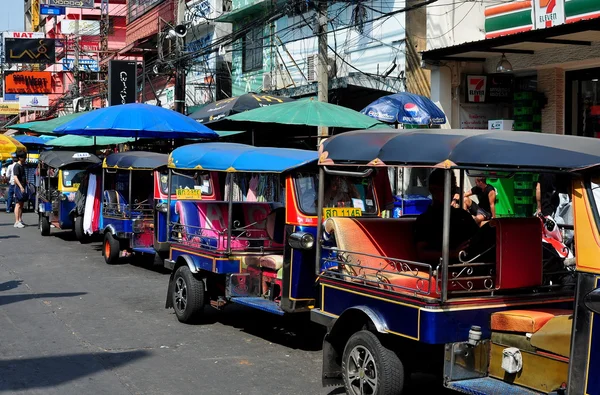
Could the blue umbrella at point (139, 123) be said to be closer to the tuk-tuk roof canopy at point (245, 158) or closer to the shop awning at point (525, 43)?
the shop awning at point (525, 43)

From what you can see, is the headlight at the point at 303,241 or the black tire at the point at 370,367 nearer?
the black tire at the point at 370,367

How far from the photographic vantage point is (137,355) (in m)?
7.96

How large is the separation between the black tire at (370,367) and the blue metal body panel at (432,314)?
191 mm

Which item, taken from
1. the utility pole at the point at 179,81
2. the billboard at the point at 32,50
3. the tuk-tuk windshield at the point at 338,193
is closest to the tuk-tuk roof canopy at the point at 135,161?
the tuk-tuk windshield at the point at 338,193

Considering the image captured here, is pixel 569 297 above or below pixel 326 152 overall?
below

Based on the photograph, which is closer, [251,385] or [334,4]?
[251,385]

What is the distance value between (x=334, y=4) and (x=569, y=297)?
1590 cm

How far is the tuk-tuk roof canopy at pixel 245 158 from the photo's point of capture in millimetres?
8945

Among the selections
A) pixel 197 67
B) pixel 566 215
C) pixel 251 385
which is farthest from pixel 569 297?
pixel 197 67

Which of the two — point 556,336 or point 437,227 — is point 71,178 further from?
point 556,336

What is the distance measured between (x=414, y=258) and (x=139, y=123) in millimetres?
9213

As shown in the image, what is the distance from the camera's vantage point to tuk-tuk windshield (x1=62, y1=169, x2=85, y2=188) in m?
19.1

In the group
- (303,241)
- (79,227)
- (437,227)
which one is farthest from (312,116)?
(79,227)

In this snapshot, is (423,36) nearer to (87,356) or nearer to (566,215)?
(566,215)
